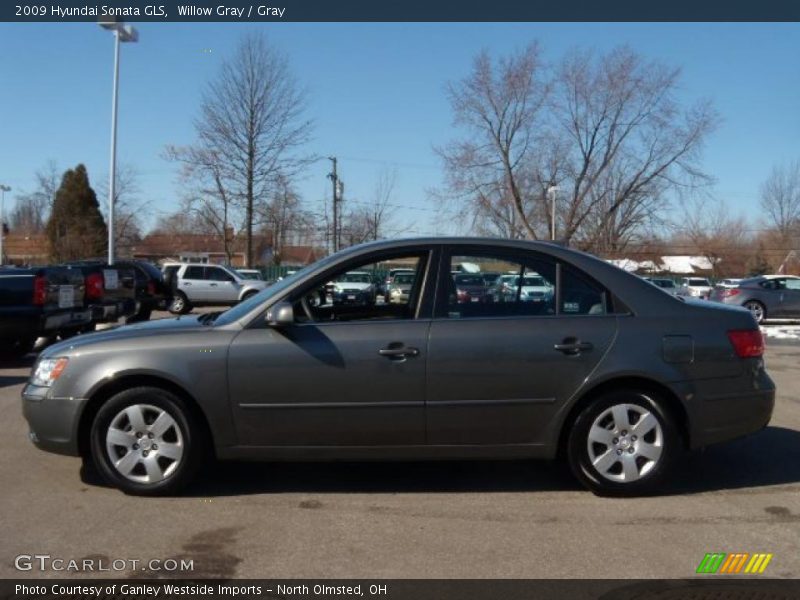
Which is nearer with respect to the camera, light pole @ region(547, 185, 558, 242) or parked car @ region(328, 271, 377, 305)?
parked car @ region(328, 271, 377, 305)

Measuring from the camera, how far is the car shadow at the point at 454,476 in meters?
4.98

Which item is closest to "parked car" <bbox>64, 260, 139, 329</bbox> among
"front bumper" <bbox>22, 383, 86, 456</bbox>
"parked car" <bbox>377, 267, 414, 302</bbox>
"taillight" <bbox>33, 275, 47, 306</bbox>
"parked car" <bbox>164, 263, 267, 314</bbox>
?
"taillight" <bbox>33, 275, 47, 306</bbox>

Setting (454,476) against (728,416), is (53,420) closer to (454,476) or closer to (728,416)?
(454,476)

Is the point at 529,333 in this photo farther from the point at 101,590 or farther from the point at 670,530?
the point at 101,590

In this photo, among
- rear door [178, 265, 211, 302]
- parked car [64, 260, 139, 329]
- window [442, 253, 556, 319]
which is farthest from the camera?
rear door [178, 265, 211, 302]

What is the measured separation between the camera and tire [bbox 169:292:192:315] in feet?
78.4

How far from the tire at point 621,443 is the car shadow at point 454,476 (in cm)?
30

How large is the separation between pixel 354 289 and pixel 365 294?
10 cm

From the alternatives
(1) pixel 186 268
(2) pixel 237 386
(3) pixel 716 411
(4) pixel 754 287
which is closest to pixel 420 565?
(2) pixel 237 386

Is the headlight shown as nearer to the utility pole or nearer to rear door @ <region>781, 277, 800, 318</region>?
rear door @ <region>781, 277, 800, 318</region>

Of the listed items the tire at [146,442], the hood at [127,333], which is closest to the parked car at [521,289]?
the hood at [127,333]

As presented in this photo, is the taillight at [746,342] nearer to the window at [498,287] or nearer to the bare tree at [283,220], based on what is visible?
the window at [498,287]

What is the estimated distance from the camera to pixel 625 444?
4762mm

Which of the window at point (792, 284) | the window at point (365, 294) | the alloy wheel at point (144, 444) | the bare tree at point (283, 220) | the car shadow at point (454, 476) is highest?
the bare tree at point (283, 220)
